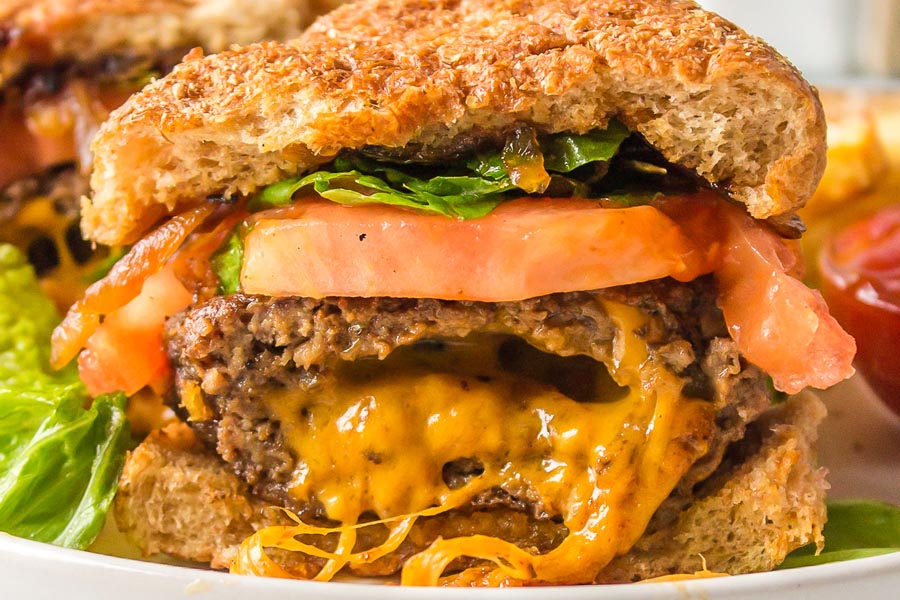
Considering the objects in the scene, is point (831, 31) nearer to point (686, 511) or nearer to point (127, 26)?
point (127, 26)

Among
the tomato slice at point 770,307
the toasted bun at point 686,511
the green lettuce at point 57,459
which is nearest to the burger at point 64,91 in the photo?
the green lettuce at point 57,459

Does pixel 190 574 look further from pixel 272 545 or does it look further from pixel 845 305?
pixel 845 305

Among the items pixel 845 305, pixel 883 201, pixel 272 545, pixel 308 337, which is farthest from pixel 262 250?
pixel 883 201

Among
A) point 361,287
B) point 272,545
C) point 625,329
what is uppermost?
point 361,287

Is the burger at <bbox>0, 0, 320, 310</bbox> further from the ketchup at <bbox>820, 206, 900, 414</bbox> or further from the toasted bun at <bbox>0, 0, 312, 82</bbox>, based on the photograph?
the ketchup at <bbox>820, 206, 900, 414</bbox>

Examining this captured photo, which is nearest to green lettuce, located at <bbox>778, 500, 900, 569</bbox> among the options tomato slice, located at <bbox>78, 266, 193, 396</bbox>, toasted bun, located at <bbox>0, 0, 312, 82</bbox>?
tomato slice, located at <bbox>78, 266, 193, 396</bbox>

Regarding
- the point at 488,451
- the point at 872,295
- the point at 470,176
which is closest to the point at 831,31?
the point at 872,295
